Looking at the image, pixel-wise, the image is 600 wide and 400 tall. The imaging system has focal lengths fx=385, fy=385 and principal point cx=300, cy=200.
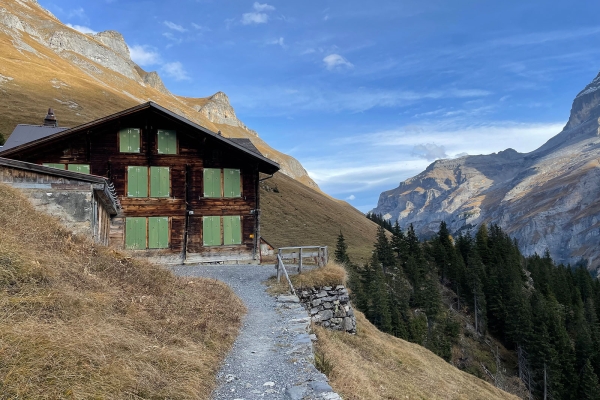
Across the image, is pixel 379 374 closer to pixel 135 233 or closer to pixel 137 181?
pixel 135 233

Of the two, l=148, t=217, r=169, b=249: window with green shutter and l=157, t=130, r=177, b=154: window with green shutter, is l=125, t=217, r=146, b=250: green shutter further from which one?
l=157, t=130, r=177, b=154: window with green shutter

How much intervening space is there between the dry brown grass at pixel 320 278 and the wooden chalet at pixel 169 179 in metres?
9.26

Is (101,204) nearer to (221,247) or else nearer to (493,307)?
(221,247)

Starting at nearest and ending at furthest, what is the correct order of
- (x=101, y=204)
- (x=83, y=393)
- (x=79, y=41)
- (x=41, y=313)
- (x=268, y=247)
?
(x=83, y=393)
(x=41, y=313)
(x=101, y=204)
(x=268, y=247)
(x=79, y=41)

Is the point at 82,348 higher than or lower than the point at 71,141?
lower

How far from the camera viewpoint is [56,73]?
320 feet

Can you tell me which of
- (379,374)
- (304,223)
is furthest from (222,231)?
(304,223)

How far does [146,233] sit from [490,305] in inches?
2779

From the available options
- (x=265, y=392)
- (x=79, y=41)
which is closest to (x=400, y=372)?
(x=265, y=392)

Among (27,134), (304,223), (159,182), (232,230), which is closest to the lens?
(159,182)

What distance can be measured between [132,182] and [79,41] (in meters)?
147

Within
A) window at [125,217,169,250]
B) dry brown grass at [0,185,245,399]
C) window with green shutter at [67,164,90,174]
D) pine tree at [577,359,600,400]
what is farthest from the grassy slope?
dry brown grass at [0,185,245,399]

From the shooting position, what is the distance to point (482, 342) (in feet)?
228

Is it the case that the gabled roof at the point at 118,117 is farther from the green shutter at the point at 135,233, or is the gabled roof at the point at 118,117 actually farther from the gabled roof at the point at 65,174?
the gabled roof at the point at 65,174
